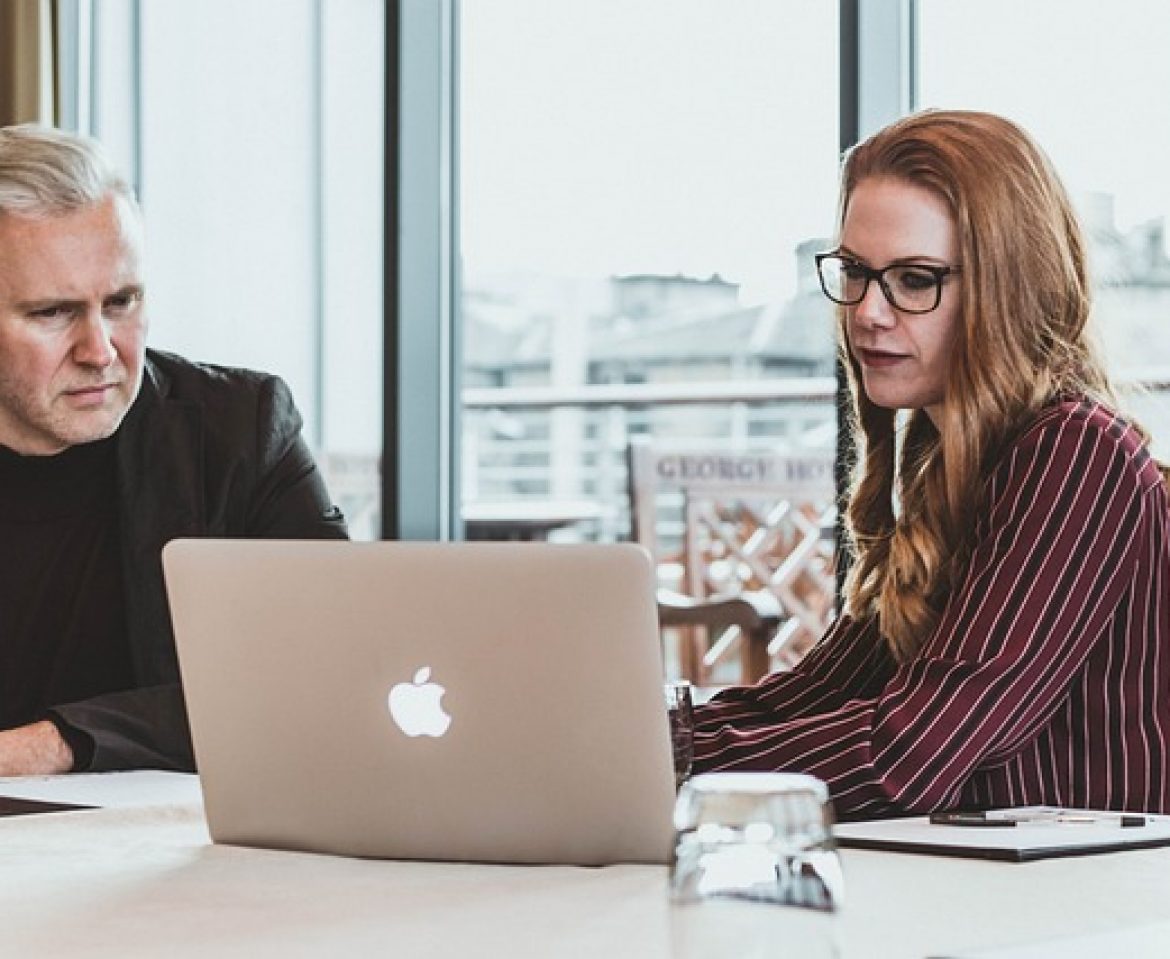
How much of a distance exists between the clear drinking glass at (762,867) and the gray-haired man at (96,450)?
148 centimetres

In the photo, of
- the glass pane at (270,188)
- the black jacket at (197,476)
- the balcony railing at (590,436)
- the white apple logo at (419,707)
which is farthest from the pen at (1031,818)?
the balcony railing at (590,436)

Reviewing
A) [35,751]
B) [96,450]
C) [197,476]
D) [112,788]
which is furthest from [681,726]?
[96,450]

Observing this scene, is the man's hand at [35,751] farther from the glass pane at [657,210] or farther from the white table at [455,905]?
the glass pane at [657,210]

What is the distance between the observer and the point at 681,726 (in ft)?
4.79

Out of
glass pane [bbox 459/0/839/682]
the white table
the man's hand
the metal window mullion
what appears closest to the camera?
the white table

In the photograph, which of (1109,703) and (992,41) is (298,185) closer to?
(992,41)

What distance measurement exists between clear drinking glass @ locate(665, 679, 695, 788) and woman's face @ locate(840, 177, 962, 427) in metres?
0.36

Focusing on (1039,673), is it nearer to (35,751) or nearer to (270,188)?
(35,751)

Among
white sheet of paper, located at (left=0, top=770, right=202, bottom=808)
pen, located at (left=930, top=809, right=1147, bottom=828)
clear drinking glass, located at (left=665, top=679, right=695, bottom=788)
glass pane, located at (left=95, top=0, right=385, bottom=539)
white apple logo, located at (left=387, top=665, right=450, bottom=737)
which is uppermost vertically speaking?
glass pane, located at (left=95, top=0, right=385, bottom=539)

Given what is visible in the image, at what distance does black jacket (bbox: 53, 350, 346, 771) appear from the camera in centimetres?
221

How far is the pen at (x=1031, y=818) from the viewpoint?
136 centimetres

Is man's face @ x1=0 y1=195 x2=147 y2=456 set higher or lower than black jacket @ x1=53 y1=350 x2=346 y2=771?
higher

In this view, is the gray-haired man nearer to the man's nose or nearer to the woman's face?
the man's nose

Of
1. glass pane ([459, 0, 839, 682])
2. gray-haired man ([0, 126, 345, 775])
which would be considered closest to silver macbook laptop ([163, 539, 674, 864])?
gray-haired man ([0, 126, 345, 775])
